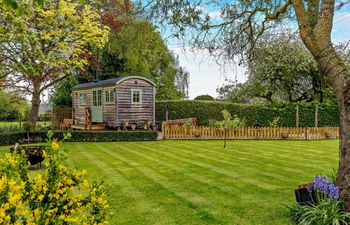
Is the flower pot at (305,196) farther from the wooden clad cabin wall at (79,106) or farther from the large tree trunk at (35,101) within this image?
the wooden clad cabin wall at (79,106)

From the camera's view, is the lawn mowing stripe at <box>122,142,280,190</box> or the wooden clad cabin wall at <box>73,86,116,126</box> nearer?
the lawn mowing stripe at <box>122,142,280,190</box>

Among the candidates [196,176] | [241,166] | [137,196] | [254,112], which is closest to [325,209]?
[137,196]

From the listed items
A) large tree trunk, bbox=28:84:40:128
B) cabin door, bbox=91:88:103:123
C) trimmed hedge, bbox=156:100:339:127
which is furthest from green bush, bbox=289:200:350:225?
trimmed hedge, bbox=156:100:339:127

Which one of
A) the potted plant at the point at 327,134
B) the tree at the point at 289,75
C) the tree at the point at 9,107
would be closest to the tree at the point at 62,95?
the tree at the point at 9,107

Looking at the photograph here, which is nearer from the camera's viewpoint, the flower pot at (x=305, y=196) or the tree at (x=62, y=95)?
the flower pot at (x=305, y=196)

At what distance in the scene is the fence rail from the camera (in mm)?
20203

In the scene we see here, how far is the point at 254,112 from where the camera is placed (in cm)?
2555

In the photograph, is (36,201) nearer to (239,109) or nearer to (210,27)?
(210,27)

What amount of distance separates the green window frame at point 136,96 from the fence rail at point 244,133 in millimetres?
3068

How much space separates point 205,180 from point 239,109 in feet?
59.9

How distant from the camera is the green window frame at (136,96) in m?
22.0

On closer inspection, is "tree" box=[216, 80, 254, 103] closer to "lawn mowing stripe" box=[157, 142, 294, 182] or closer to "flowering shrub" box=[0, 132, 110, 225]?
"lawn mowing stripe" box=[157, 142, 294, 182]

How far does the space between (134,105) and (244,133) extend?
7508 millimetres

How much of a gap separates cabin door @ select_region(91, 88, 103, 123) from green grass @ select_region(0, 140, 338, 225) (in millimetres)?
10154
